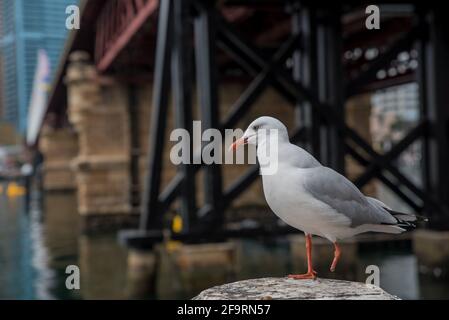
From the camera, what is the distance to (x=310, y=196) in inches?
140

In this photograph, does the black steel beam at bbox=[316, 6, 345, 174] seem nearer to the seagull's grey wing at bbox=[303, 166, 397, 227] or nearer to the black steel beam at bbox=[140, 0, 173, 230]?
the black steel beam at bbox=[140, 0, 173, 230]

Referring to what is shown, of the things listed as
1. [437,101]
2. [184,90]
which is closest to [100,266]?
[184,90]

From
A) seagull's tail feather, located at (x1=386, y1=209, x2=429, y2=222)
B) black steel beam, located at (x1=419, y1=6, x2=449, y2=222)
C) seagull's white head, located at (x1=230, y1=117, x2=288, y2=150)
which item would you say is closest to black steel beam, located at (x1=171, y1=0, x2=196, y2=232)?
black steel beam, located at (x1=419, y1=6, x2=449, y2=222)

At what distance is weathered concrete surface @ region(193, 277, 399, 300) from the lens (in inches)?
162

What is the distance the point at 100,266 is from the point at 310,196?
18.8 m

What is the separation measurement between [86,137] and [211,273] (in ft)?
57.9

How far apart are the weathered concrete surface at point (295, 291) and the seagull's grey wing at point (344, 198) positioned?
65cm


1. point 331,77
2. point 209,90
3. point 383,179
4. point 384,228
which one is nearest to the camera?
point 384,228

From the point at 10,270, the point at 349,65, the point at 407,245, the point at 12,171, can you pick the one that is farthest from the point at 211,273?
the point at 12,171

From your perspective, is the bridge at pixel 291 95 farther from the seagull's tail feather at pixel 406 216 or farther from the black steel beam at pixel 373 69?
the seagull's tail feather at pixel 406 216

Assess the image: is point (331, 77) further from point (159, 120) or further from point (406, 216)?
point (406, 216)

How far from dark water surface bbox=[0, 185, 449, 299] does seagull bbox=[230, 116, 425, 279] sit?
906cm

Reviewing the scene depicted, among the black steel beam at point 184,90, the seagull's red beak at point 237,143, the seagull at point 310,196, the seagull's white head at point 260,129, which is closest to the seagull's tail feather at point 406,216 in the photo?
the seagull at point 310,196

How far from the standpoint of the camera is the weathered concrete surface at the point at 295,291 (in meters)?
4.12
